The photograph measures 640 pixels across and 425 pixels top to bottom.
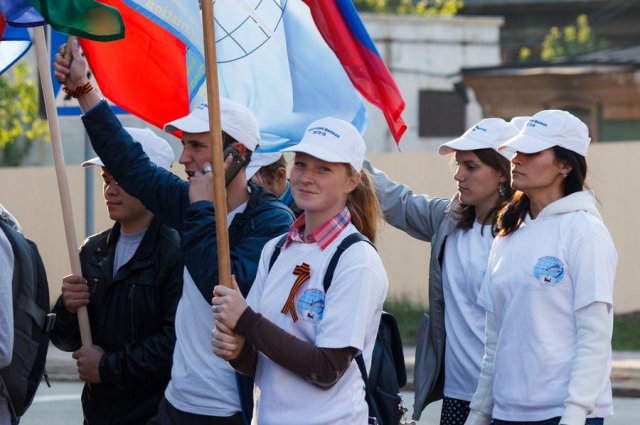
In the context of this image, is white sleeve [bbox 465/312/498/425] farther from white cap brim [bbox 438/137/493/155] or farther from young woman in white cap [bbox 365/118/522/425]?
white cap brim [bbox 438/137/493/155]

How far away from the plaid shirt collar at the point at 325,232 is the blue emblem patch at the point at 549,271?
0.74 m

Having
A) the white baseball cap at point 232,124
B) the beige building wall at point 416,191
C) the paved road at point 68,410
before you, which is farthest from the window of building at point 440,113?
the white baseball cap at point 232,124

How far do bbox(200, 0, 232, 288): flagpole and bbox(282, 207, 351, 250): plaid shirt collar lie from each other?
0.71 feet

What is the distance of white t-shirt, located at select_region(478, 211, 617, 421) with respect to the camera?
16.2 feet

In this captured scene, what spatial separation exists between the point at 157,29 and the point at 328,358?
2.51m

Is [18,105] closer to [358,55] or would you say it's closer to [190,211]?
[358,55]

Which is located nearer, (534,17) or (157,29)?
(157,29)

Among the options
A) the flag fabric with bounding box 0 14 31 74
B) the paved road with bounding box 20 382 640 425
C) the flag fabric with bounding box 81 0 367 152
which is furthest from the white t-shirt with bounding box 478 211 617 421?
the paved road with bounding box 20 382 640 425

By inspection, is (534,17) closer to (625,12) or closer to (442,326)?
(625,12)

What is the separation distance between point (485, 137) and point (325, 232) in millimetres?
1727

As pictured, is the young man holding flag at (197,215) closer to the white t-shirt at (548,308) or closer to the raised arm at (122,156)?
the raised arm at (122,156)

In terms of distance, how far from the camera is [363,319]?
14.6 ft

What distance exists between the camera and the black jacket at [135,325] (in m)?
5.75

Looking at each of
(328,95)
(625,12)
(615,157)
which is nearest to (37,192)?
(615,157)
